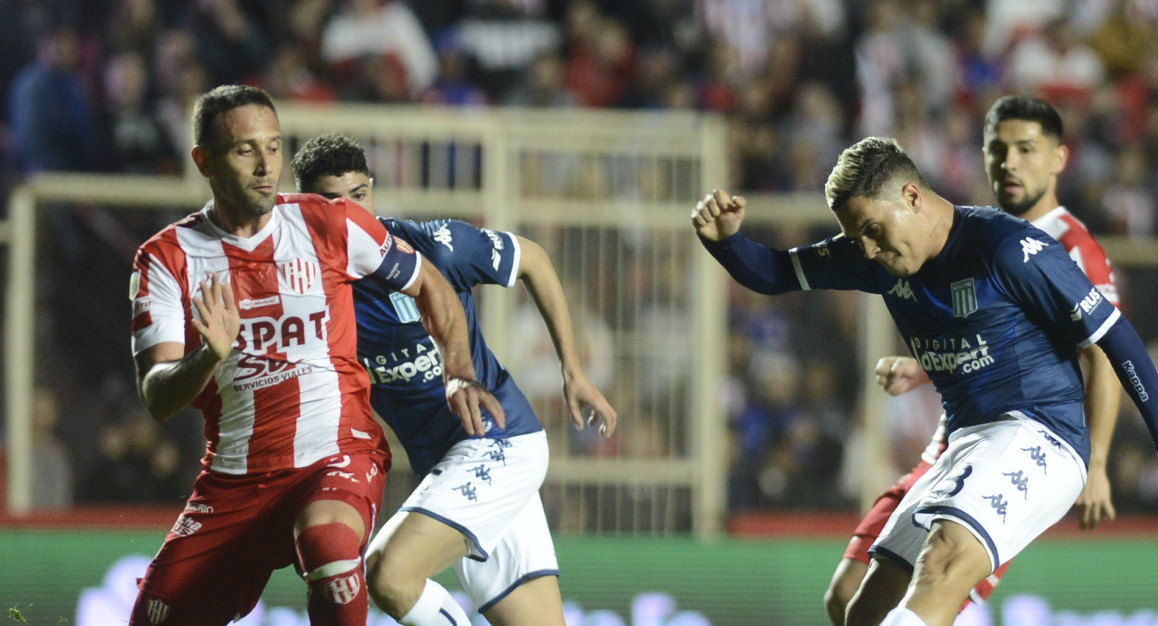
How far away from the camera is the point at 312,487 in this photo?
4355 mm

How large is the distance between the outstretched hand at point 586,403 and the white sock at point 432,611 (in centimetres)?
76

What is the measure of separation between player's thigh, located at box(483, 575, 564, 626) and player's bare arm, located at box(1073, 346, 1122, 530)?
192cm

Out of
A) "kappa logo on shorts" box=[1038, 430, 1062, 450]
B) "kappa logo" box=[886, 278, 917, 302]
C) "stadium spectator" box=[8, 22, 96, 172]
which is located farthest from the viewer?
"stadium spectator" box=[8, 22, 96, 172]

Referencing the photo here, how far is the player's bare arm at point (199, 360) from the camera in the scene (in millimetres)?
3887

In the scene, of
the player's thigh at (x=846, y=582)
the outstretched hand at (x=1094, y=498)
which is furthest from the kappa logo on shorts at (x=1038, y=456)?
the player's thigh at (x=846, y=582)

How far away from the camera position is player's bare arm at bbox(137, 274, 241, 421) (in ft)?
12.8

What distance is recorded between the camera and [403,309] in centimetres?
503

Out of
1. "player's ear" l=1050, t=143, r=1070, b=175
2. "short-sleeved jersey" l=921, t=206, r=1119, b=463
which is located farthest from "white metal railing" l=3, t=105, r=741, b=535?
"short-sleeved jersey" l=921, t=206, r=1119, b=463

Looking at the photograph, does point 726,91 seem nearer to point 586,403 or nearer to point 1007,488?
point 586,403

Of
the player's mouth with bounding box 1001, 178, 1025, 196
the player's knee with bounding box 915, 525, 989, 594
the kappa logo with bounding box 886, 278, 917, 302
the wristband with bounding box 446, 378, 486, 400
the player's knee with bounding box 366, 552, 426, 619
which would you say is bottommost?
the player's knee with bounding box 366, 552, 426, 619

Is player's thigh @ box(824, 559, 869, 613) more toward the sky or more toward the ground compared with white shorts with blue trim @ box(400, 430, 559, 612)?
more toward the ground

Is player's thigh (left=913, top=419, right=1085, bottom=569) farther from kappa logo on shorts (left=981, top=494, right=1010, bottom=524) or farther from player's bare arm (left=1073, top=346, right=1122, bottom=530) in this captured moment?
player's bare arm (left=1073, top=346, right=1122, bottom=530)

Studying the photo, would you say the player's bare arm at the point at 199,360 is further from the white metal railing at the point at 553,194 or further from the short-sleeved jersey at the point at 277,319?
the white metal railing at the point at 553,194

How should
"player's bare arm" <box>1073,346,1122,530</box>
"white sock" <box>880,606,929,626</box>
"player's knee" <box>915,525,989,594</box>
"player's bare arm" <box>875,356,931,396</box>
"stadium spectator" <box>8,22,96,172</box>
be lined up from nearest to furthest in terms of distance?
"white sock" <box>880,606,929,626</box> → "player's knee" <box>915,525,989,594</box> → "player's bare arm" <box>1073,346,1122,530</box> → "player's bare arm" <box>875,356,931,396</box> → "stadium spectator" <box>8,22,96,172</box>
